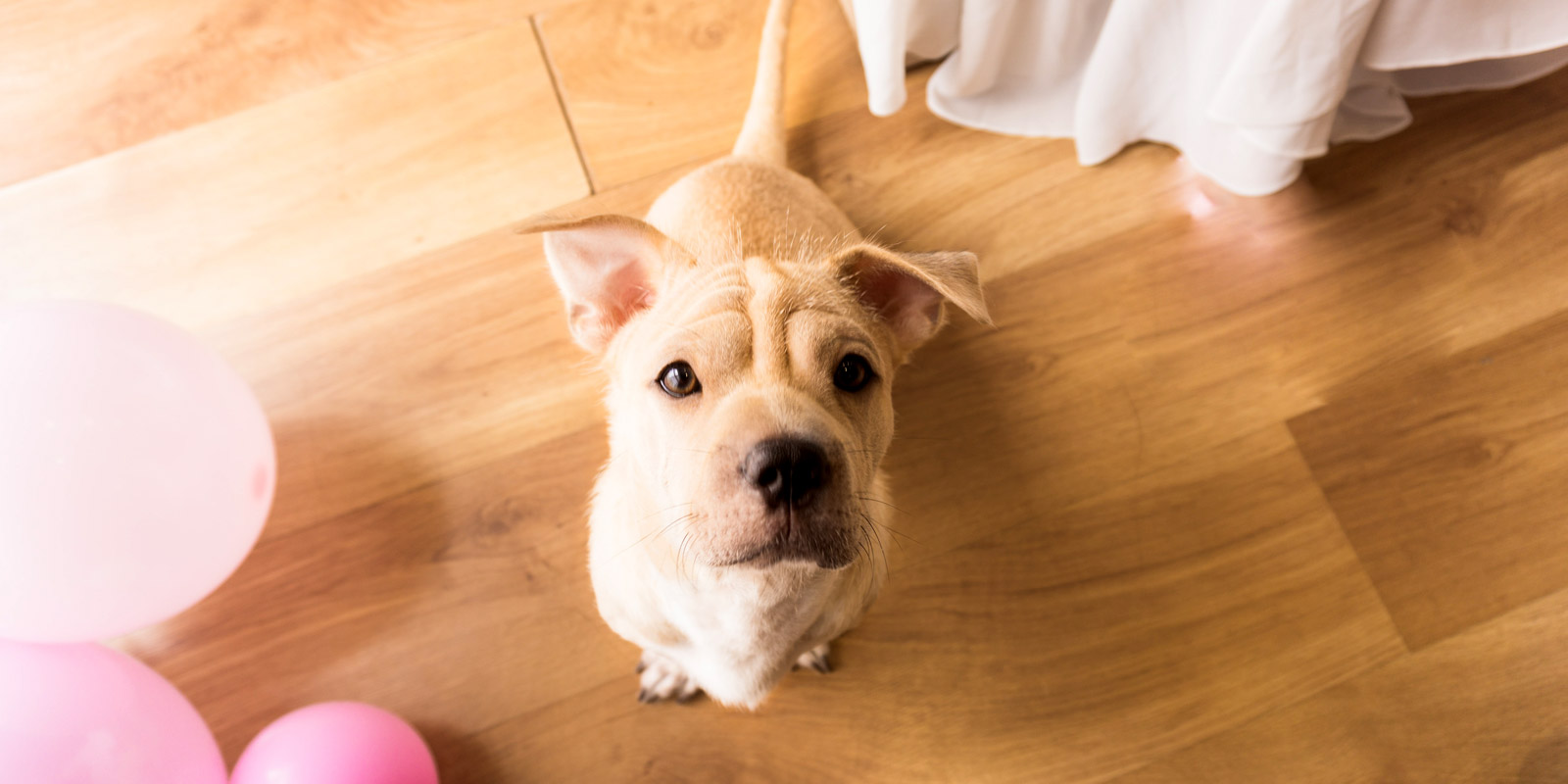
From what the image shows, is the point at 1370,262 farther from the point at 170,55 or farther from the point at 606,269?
the point at 170,55

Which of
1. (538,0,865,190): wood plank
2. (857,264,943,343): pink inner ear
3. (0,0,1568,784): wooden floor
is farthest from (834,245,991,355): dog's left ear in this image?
(538,0,865,190): wood plank

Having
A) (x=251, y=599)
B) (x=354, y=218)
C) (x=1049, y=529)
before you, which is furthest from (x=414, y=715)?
(x=1049, y=529)

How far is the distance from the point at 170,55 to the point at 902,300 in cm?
238

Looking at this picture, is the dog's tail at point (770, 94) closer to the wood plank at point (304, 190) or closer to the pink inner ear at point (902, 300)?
the wood plank at point (304, 190)

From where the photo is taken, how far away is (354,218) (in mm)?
2441

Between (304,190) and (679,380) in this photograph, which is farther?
(304,190)

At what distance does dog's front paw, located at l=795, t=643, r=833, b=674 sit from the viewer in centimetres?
212

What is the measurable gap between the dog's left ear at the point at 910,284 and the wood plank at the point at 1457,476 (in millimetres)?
1382

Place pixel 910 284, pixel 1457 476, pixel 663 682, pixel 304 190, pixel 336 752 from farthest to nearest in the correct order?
pixel 304 190 → pixel 1457 476 → pixel 663 682 → pixel 336 752 → pixel 910 284

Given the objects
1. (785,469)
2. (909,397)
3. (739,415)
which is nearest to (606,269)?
(739,415)

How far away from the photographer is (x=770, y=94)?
2355mm

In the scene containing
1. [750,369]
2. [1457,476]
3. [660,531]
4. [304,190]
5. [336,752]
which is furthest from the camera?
[304,190]

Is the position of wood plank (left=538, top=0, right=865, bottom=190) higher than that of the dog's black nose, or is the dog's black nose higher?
the dog's black nose

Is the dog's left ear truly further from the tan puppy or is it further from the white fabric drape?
the white fabric drape
